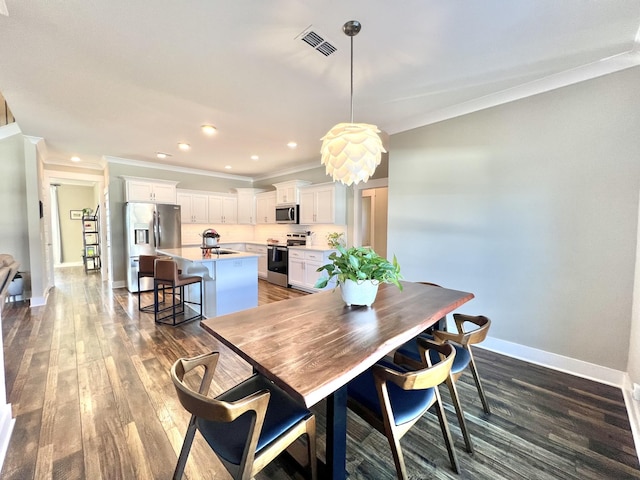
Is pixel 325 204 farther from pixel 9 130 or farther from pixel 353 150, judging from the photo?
pixel 9 130

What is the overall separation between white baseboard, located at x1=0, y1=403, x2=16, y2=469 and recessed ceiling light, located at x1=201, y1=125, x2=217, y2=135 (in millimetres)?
3314

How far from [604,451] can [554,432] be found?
230mm

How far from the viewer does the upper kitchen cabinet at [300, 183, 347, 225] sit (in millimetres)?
5170

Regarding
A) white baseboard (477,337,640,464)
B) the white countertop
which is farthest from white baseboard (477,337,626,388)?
the white countertop

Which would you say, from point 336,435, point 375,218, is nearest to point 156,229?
point 375,218

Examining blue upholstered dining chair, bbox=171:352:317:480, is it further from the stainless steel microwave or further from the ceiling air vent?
the stainless steel microwave

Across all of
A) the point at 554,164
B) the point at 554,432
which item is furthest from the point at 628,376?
the point at 554,164

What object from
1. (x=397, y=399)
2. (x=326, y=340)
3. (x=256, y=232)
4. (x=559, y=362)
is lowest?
(x=559, y=362)

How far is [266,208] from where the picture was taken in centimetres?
680

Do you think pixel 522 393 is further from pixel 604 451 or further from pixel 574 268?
pixel 574 268

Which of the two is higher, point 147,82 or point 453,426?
point 147,82

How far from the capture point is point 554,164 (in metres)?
2.44

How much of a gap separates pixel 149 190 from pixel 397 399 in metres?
6.06

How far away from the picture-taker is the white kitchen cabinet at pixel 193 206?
20.1 feet
